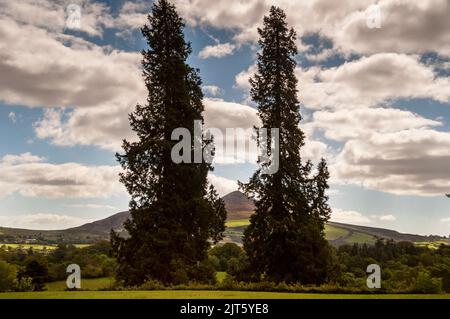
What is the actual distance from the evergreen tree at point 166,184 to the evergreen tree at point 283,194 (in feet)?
9.47

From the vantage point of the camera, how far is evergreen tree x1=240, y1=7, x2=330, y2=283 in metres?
25.9

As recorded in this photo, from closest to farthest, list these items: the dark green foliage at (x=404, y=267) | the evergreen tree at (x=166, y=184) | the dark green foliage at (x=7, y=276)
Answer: the dark green foliage at (x=404, y=267) → the evergreen tree at (x=166, y=184) → the dark green foliage at (x=7, y=276)

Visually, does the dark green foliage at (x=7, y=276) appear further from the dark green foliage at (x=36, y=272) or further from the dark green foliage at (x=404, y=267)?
the dark green foliage at (x=404, y=267)

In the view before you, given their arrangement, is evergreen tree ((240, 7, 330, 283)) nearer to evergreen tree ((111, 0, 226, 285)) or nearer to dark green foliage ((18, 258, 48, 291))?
evergreen tree ((111, 0, 226, 285))

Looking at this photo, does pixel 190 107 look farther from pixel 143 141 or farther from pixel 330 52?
pixel 330 52

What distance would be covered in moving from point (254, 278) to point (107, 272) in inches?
1302

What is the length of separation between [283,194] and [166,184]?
7519 millimetres

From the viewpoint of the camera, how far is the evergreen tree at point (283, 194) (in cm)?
2594

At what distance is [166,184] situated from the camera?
27.9 metres

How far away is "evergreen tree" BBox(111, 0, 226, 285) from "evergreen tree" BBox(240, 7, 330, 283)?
2887 millimetres

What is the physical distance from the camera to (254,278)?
2722 centimetres

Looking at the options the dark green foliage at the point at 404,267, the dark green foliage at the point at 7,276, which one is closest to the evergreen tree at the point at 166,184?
the dark green foliage at the point at 404,267

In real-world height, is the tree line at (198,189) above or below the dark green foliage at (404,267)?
above

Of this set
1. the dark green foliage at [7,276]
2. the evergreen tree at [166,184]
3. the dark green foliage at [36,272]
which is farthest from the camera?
the dark green foliage at [36,272]
